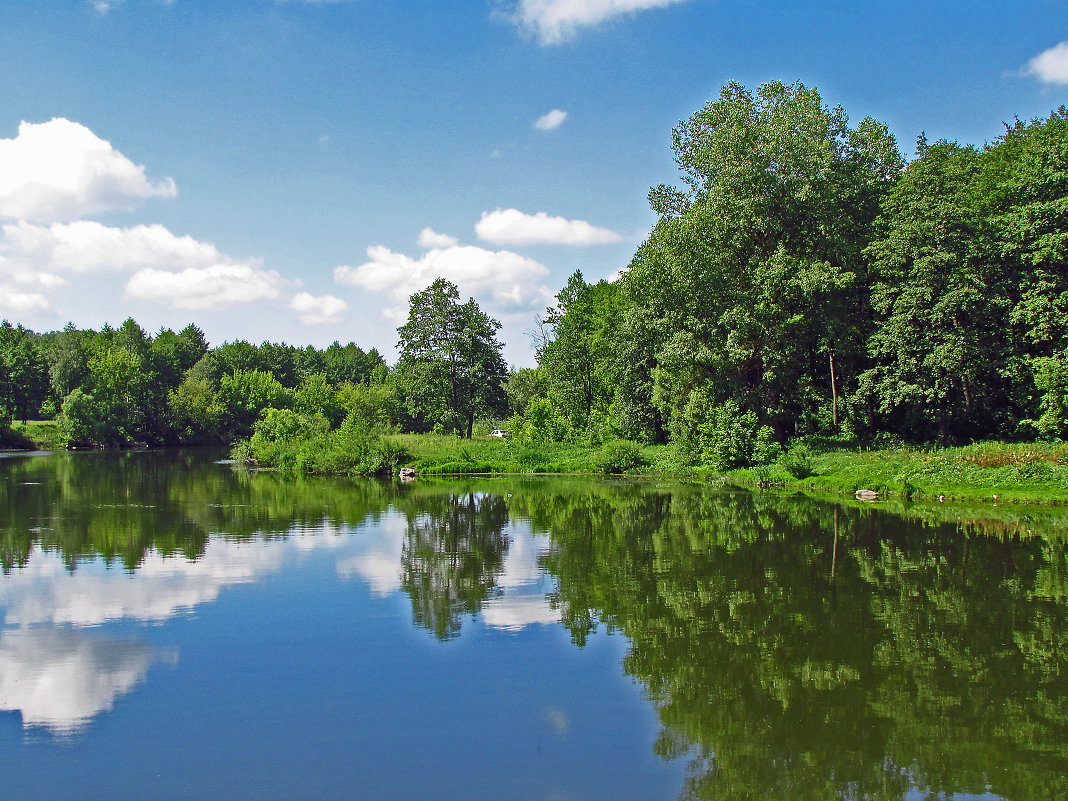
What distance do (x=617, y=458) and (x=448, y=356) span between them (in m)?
20.3

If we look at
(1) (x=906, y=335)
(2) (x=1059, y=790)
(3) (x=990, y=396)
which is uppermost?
(1) (x=906, y=335)

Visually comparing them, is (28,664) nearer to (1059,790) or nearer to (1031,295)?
(1059,790)

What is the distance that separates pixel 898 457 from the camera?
29844mm

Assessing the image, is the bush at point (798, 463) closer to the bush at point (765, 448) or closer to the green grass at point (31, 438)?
the bush at point (765, 448)

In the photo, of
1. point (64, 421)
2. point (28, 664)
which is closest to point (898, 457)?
point (28, 664)

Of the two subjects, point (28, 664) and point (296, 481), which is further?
point (296, 481)

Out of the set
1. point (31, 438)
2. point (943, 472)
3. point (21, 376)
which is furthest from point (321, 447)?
point (21, 376)

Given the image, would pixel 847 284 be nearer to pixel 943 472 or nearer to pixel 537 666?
pixel 943 472

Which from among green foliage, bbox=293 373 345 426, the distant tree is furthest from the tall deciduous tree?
the distant tree

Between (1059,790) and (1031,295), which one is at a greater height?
(1031,295)

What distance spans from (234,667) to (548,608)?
4.89m

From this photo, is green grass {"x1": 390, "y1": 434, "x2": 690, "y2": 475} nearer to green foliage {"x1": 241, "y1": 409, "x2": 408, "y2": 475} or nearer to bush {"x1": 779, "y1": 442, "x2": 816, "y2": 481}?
green foliage {"x1": 241, "y1": 409, "x2": 408, "y2": 475}

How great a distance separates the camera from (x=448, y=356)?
188ft

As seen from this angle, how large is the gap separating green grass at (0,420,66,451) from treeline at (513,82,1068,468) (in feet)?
207
